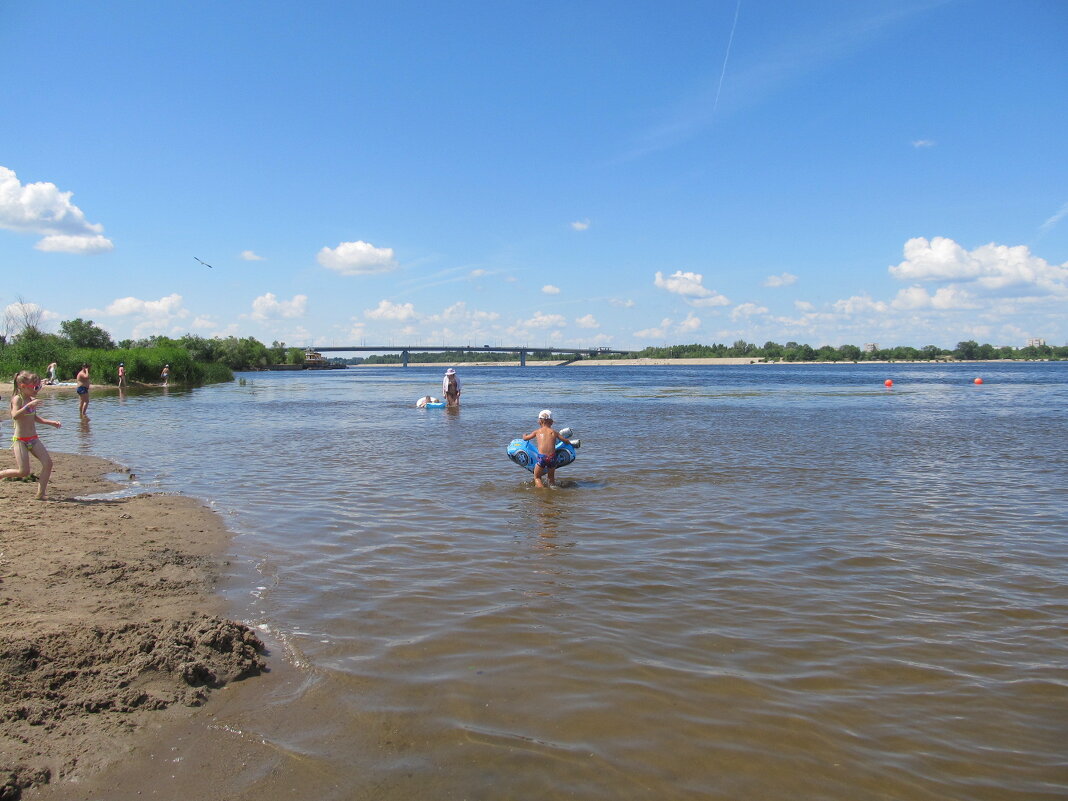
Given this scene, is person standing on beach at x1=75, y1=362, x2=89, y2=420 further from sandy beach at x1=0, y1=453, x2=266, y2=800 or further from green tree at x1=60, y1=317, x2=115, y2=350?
green tree at x1=60, y1=317, x2=115, y2=350

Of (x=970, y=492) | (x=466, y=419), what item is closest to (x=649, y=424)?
(x=466, y=419)

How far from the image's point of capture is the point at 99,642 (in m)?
5.05

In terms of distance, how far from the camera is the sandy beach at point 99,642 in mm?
3988

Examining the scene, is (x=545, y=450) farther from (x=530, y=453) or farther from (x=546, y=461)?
(x=530, y=453)

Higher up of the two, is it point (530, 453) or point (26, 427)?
point (26, 427)

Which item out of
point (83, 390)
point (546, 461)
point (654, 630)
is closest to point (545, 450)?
point (546, 461)

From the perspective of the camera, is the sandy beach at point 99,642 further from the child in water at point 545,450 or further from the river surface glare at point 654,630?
the child in water at point 545,450

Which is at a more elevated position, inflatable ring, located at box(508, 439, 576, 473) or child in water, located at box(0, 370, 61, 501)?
child in water, located at box(0, 370, 61, 501)

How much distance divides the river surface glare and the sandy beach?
1.53 ft

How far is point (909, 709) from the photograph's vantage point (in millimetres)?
4750

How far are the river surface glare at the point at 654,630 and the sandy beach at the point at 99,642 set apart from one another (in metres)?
0.47

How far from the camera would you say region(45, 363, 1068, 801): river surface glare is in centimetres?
404

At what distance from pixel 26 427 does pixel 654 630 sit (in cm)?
1012

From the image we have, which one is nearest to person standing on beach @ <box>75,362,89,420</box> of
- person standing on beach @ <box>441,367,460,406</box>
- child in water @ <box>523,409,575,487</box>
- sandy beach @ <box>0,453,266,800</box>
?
person standing on beach @ <box>441,367,460,406</box>
